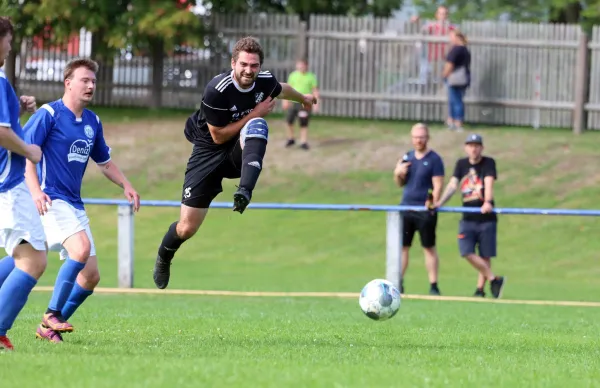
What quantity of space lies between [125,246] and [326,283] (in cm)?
314

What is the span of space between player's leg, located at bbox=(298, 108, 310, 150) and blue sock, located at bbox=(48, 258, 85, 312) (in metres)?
15.2

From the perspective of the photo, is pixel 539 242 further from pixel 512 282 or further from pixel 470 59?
pixel 470 59

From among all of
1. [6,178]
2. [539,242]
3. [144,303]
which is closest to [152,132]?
[539,242]

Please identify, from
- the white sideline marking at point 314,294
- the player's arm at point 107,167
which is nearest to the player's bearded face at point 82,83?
the player's arm at point 107,167

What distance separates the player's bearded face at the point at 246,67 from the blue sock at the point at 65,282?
2055 mm

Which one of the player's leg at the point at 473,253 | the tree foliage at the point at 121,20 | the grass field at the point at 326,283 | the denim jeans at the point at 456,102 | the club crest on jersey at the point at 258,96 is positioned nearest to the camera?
the grass field at the point at 326,283

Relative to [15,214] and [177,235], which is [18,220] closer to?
[15,214]

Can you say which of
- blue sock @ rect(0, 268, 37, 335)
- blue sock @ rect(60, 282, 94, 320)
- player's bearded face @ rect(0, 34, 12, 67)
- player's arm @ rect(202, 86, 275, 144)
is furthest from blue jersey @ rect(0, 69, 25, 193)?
player's arm @ rect(202, 86, 275, 144)

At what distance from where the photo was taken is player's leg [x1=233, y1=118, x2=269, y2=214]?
908 centimetres

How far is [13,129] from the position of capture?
7.60 m

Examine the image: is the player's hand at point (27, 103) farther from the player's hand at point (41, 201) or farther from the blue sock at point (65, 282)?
the blue sock at point (65, 282)

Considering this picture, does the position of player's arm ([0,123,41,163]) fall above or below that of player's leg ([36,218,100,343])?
above

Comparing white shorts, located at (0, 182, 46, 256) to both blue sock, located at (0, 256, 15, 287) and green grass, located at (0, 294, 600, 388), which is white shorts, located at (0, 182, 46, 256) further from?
blue sock, located at (0, 256, 15, 287)

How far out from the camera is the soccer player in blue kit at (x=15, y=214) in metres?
7.48
